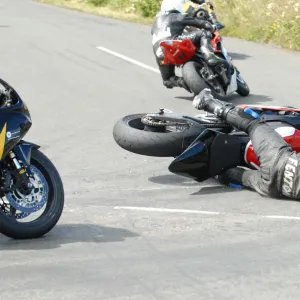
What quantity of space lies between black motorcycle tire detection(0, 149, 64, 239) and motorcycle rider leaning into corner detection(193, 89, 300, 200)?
2.03m

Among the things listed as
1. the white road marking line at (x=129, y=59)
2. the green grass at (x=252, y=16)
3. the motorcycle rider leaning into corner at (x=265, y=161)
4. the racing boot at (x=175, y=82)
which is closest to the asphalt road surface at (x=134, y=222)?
the motorcycle rider leaning into corner at (x=265, y=161)

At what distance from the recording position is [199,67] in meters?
13.6

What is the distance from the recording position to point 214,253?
6059 mm

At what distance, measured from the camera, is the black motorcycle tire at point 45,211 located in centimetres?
635

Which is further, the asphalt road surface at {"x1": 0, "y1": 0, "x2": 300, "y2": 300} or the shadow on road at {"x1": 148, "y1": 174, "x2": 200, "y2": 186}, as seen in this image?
the shadow on road at {"x1": 148, "y1": 174, "x2": 200, "y2": 186}

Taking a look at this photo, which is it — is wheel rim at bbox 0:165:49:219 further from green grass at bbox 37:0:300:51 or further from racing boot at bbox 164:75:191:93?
green grass at bbox 37:0:300:51

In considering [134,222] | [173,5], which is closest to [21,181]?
[134,222]

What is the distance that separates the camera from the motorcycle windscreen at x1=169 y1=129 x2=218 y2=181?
27.2ft

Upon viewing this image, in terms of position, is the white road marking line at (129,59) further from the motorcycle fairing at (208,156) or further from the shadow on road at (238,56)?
the motorcycle fairing at (208,156)

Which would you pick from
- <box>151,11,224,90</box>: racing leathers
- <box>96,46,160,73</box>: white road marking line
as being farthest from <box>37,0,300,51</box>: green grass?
<box>151,11,224,90</box>: racing leathers

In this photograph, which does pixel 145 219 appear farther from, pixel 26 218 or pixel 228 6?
pixel 228 6

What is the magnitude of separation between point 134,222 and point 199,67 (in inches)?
265

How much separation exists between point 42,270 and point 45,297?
56 cm

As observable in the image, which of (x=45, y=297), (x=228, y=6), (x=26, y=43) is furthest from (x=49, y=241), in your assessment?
(x=228, y=6)
